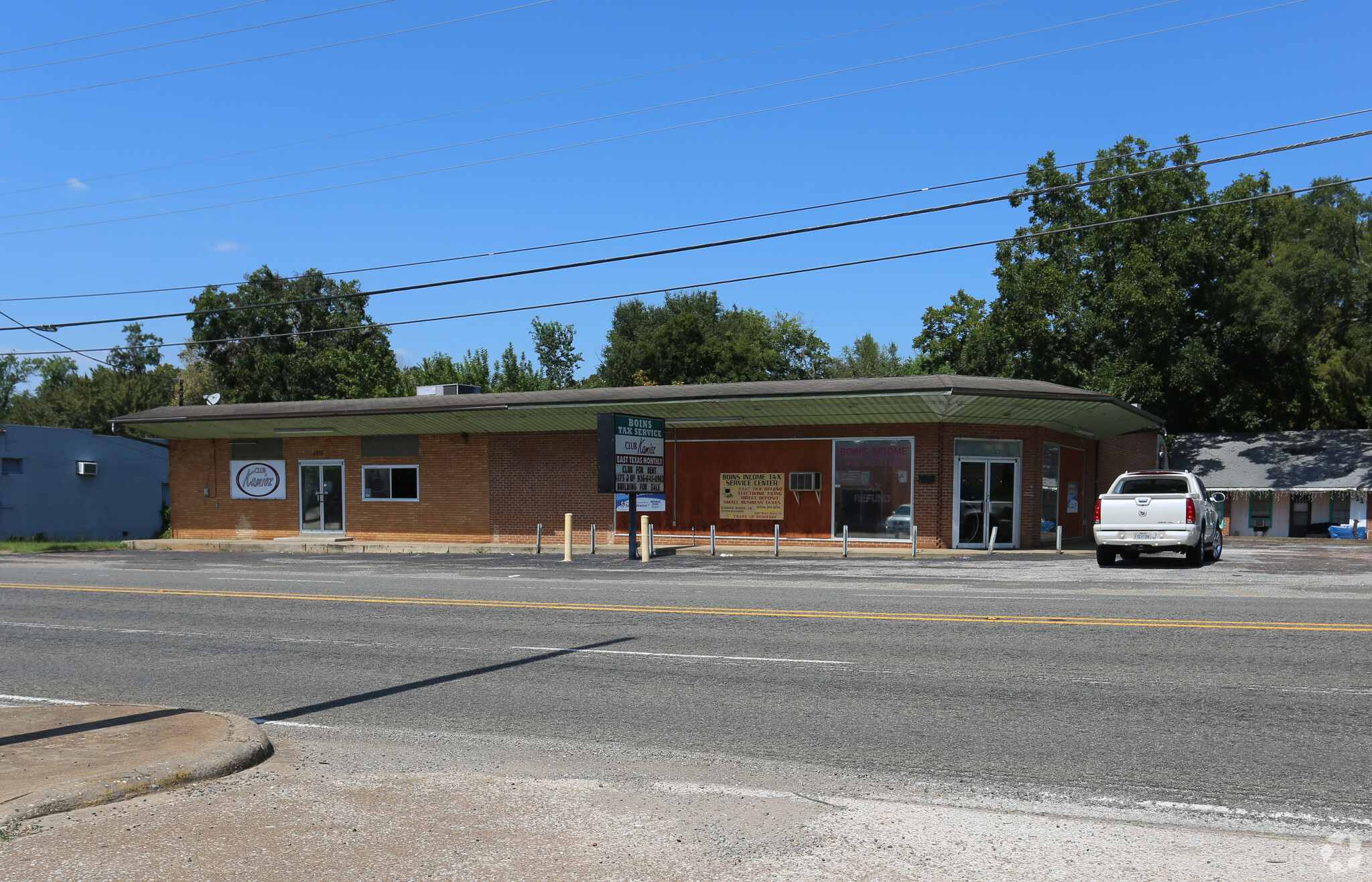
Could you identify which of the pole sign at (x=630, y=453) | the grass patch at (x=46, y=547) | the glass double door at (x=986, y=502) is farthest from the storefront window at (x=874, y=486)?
the grass patch at (x=46, y=547)

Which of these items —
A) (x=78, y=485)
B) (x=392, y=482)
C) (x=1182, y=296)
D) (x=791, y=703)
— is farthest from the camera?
(x=78, y=485)

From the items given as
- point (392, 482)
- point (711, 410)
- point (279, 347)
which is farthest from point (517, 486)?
point (279, 347)

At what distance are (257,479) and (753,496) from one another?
17461 mm

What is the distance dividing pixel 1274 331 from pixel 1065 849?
42.3 meters

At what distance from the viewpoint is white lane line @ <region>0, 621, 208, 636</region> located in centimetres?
1260

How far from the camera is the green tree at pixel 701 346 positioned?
235ft

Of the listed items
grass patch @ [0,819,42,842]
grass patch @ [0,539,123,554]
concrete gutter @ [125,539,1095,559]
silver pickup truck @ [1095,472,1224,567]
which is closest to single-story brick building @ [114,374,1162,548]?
concrete gutter @ [125,539,1095,559]

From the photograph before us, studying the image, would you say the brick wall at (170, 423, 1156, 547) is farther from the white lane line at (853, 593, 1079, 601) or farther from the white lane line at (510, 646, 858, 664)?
the white lane line at (510, 646, 858, 664)

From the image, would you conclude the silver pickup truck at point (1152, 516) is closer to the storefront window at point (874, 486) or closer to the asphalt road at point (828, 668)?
the asphalt road at point (828, 668)

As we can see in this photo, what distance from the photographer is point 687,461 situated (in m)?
29.9

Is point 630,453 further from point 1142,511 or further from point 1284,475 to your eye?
point 1284,475

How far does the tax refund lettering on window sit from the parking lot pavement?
1220 cm

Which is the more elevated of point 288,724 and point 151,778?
point 151,778

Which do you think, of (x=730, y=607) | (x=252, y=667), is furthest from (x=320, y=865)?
(x=730, y=607)
